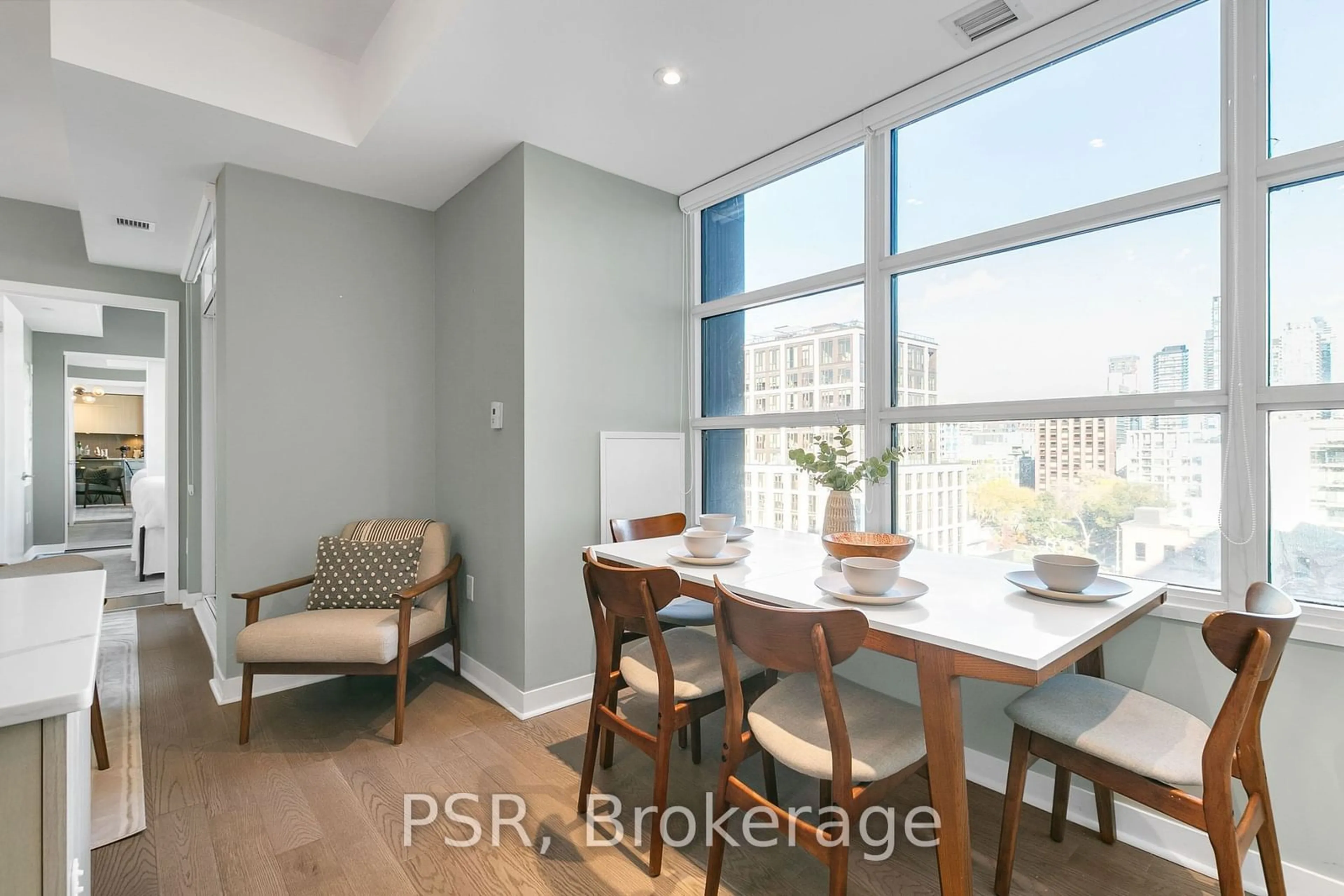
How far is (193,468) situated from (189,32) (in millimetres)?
3019

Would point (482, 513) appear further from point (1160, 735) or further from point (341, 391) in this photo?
point (1160, 735)

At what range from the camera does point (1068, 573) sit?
157 cm

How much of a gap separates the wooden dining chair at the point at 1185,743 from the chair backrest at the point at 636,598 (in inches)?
36.8

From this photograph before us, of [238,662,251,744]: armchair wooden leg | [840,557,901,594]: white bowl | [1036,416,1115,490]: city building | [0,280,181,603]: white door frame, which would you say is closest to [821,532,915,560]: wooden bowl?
[840,557,901,594]: white bowl

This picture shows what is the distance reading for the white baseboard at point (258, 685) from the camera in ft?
9.48

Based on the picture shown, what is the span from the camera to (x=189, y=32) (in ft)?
7.75

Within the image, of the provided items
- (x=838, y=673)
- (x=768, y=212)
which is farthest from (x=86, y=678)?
(x=768, y=212)

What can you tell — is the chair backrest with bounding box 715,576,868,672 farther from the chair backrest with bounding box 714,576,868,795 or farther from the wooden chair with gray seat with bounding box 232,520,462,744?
the wooden chair with gray seat with bounding box 232,520,462,744

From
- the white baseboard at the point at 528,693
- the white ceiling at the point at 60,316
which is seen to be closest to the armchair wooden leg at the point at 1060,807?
the white baseboard at the point at 528,693

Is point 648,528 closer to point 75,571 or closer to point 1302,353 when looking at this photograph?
point 75,571

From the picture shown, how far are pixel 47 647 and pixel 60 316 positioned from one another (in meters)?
6.58

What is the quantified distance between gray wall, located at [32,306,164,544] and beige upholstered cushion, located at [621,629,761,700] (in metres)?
6.74

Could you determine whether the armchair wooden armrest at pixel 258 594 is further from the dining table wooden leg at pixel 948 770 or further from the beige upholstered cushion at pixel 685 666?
the dining table wooden leg at pixel 948 770

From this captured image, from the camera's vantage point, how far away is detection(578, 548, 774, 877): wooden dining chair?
1.70m
